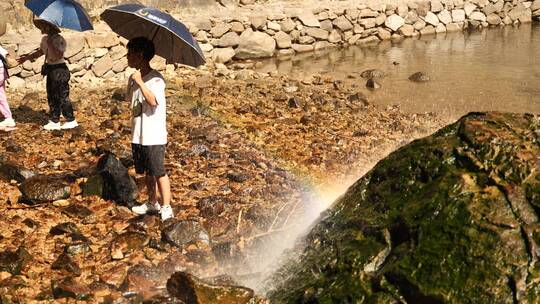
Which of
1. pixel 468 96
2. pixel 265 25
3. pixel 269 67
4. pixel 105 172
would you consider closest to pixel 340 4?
pixel 265 25

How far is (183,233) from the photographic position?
6.00 meters

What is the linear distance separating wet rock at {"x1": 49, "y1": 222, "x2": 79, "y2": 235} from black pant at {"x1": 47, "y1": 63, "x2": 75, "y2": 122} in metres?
3.16

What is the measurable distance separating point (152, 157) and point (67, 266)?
4.35 ft

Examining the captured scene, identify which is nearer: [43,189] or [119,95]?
[43,189]

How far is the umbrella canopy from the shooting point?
552cm

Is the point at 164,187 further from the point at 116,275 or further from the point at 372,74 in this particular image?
the point at 372,74

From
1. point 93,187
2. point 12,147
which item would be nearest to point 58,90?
point 12,147

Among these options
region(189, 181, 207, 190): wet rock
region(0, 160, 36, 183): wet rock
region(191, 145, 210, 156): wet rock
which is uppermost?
region(0, 160, 36, 183): wet rock

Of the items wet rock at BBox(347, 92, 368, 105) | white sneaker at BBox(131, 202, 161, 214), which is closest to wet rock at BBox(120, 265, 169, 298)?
white sneaker at BBox(131, 202, 161, 214)

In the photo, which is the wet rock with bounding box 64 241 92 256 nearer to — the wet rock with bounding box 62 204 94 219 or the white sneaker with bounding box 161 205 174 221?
the wet rock with bounding box 62 204 94 219

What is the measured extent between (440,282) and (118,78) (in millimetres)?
10323

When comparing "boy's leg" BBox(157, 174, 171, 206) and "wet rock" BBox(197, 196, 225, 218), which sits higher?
"boy's leg" BBox(157, 174, 171, 206)

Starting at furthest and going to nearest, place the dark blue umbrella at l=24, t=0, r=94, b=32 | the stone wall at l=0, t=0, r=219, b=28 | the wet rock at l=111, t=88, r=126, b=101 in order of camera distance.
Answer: the stone wall at l=0, t=0, r=219, b=28 < the wet rock at l=111, t=88, r=126, b=101 < the dark blue umbrella at l=24, t=0, r=94, b=32

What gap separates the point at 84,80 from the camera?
475 inches
